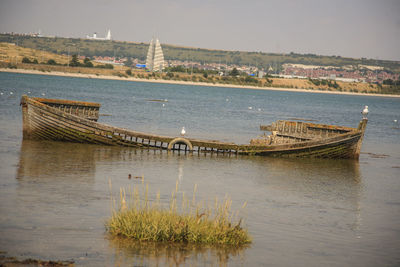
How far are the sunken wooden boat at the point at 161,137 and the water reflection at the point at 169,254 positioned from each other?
645 inches

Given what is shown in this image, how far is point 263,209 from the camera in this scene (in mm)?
19203

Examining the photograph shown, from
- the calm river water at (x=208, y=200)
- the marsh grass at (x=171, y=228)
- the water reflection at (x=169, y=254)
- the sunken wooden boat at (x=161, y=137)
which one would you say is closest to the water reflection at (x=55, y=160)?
the calm river water at (x=208, y=200)

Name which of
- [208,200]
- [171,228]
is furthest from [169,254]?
[208,200]

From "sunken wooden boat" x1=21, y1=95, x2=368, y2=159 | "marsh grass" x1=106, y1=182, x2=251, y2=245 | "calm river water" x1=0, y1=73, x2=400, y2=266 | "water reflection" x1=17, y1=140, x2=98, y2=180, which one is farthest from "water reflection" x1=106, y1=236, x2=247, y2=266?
"sunken wooden boat" x1=21, y1=95, x2=368, y2=159

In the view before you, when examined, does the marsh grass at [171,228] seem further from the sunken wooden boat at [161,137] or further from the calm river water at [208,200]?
the sunken wooden boat at [161,137]

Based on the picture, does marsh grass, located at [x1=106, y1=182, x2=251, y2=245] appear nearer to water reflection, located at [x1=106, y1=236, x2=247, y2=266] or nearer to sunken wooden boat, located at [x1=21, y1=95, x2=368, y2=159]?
water reflection, located at [x1=106, y1=236, x2=247, y2=266]

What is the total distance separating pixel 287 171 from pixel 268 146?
10.8 feet

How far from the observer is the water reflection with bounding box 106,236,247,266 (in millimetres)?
12781

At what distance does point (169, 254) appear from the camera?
1327 centimetres

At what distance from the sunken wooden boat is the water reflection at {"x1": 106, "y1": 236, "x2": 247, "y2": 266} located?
16.4 m

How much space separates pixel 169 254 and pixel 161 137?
17442mm

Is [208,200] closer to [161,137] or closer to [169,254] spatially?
[169,254]

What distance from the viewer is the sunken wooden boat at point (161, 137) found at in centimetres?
2975

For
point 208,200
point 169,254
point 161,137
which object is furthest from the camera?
point 161,137
